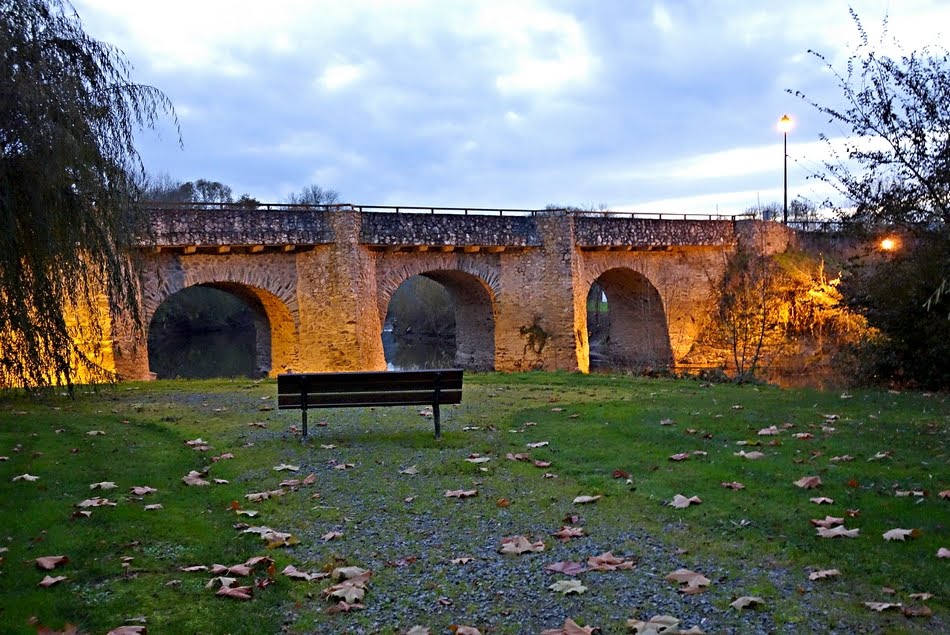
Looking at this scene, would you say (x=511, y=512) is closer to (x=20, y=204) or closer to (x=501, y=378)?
(x=20, y=204)

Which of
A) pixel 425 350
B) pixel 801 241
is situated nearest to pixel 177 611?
pixel 801 241

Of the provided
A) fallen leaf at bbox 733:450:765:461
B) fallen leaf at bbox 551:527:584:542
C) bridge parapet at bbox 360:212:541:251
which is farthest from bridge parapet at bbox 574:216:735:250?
fallen leaf at bbox 551:527:584:542

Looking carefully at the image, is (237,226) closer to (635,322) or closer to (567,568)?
(635,322)

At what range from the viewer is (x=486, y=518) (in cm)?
573

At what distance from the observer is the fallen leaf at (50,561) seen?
4641 mm

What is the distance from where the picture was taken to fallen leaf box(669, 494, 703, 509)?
573 cm

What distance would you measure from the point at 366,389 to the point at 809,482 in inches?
179

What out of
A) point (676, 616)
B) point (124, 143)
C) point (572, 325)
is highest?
point (124, 143)

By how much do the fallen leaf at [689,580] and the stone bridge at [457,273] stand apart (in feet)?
48.9

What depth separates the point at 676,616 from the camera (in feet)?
12.8

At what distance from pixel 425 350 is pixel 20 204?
115ft

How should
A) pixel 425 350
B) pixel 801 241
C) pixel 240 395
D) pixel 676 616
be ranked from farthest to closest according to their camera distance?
pixel 425 350
pixel 801 241
pixel 240 395
pixel 676 616

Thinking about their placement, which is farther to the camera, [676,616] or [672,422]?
[672,422]

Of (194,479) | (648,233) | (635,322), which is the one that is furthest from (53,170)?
(635,322)
